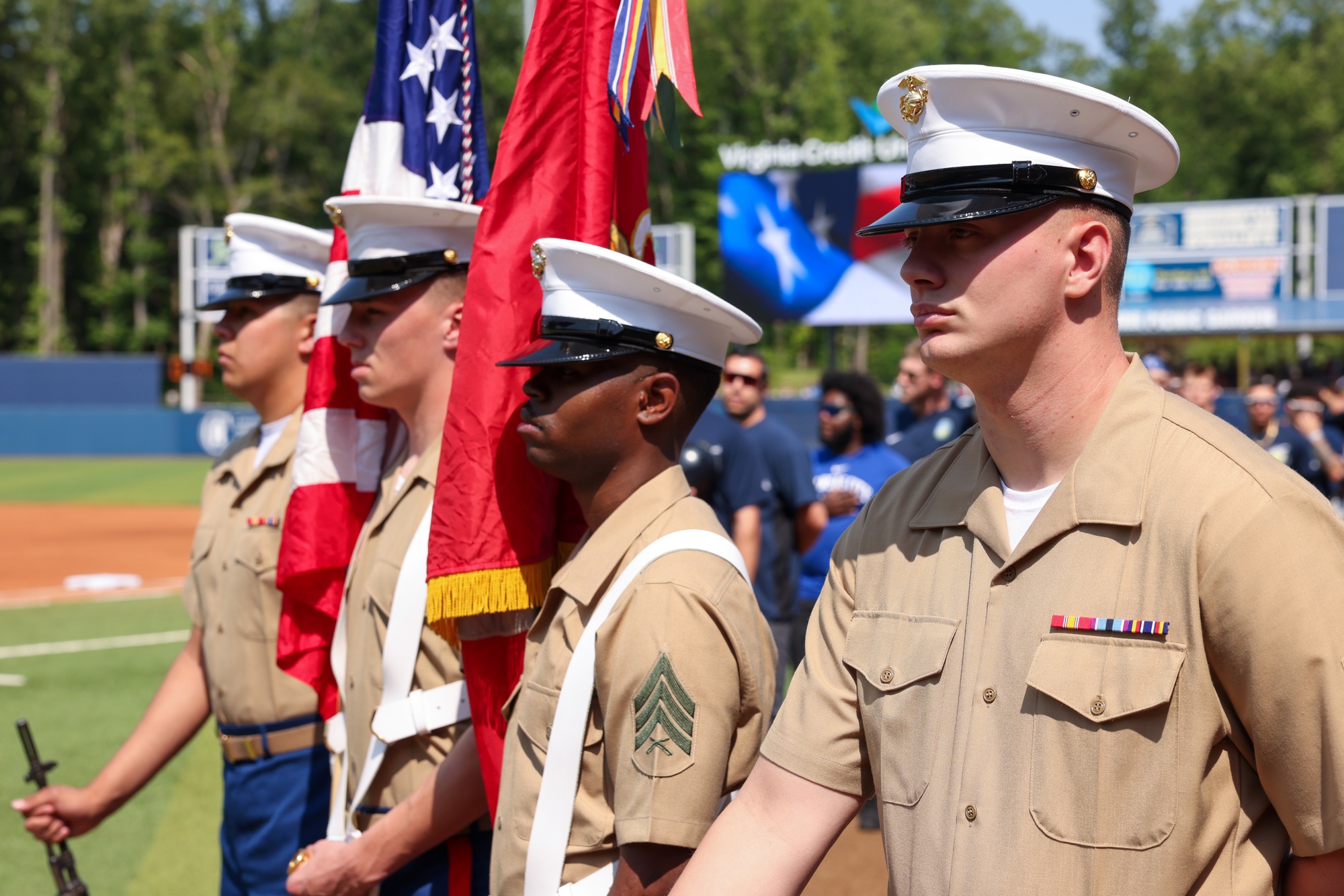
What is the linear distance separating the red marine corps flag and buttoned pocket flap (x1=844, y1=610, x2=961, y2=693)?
1004 mm

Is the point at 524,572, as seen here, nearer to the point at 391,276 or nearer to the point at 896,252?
the point at 391,276

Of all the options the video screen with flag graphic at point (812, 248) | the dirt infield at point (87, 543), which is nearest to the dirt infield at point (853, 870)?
the dirt infield at point (87, 543)

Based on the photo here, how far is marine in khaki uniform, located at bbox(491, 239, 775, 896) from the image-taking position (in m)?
2.15

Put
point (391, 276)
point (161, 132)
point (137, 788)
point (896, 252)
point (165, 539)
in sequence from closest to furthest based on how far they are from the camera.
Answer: point (391, 276) < point (137, 788) < point (165, 539) < point (896, 252) < point (161, 132)

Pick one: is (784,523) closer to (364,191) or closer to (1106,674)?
(364,191)

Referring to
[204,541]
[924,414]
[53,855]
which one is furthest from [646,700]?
[924,414]

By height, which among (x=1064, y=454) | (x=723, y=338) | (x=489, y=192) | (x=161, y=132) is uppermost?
(x=161, y=132)

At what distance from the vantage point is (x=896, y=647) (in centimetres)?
183

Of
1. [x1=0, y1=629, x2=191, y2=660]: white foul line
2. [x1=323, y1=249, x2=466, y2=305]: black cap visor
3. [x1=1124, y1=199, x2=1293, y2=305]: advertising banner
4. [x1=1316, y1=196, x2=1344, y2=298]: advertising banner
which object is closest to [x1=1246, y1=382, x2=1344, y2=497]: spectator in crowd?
[x1=323, y1=249, x2=466, y2=305]: black cap visor

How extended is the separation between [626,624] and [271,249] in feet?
7.87

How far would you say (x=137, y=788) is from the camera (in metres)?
3.84

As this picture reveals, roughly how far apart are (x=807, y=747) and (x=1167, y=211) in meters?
26.4

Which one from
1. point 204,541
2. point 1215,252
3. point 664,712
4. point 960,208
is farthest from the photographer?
point 1215,252

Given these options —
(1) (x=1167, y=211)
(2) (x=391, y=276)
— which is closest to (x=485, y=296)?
(2) (x=391, y=276)
